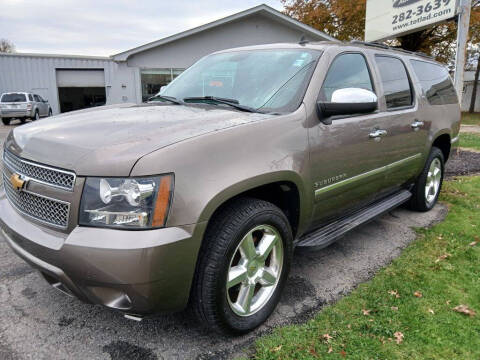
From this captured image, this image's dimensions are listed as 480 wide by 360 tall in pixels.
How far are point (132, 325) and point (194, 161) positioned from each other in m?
1.26

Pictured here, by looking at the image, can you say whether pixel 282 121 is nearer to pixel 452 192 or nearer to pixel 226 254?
pixel 226 254

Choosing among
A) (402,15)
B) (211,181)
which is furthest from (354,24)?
(211,181)

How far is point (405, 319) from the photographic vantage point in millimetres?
2555

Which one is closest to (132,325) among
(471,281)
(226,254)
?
(226,254)

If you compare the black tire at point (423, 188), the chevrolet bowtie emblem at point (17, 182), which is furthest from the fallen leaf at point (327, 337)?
the black tire at point (423, 188)

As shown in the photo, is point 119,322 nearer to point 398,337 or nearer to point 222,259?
point 222,259

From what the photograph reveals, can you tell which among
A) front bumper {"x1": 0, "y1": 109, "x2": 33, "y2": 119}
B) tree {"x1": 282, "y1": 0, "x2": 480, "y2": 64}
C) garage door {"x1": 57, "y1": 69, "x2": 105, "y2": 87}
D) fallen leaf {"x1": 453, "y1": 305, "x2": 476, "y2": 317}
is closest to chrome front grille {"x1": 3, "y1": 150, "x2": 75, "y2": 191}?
fallen leaf {"x1": 453, "y1": 305, "x2": 476, "y2": 317}

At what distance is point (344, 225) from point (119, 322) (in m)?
1.92

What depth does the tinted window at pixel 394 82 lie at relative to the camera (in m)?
3.59

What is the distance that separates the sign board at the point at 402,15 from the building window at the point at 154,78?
29.2 feet

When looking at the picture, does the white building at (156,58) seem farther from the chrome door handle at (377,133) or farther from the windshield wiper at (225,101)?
the chrome door handle at (377,133)

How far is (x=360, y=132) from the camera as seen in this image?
3.05 meters

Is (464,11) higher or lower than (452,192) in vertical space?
higher

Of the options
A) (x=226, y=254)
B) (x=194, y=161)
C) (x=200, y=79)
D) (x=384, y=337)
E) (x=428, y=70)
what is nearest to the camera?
(x=194, y=161)
